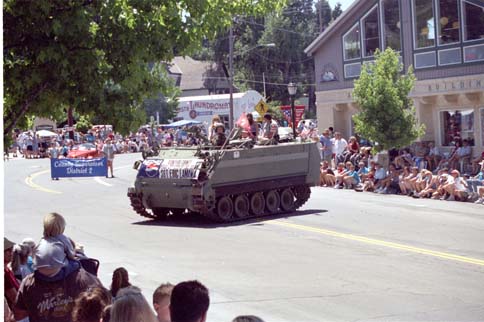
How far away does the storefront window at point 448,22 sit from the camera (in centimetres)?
3180

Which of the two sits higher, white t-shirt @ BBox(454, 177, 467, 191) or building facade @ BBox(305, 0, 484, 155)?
building facade @ BBox(305, 0, 484, 155)

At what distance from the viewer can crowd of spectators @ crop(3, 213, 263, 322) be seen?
5273 millimetres

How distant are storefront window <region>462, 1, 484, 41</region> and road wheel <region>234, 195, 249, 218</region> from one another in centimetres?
1439

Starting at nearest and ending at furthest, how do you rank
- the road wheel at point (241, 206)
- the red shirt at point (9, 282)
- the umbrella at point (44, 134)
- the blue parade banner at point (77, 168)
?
the red shirt at point (9, 282), the road wheel at point (241, 206), the blue parade banner at point (77, 168), the umbrella at point (44, 134)

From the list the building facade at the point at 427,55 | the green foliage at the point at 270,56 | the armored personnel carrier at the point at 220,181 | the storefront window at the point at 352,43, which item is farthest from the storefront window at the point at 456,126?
the green foliage at the point at 270,56

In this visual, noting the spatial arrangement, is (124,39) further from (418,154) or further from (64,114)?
(418,154)

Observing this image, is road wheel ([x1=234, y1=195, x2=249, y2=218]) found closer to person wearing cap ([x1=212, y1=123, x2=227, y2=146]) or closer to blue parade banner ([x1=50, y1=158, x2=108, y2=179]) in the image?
person wearing cap ([x1=212, y1=123, x2=227, y2=146])

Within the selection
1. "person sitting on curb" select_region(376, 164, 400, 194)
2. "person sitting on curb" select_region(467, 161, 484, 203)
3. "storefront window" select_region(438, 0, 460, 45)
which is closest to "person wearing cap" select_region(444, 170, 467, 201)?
"person sitting on curb" select_region(467, 161, 484, 203)

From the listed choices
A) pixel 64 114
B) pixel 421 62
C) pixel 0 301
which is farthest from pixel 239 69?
pixel 0 301

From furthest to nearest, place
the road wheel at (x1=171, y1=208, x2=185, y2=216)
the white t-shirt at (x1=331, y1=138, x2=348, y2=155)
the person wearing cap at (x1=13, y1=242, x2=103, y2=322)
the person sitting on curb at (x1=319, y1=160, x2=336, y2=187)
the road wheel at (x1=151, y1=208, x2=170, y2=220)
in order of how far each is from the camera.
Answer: the white t-shirt at (x1=331, y1=138, x2=348, y2=155) → the person sitting on curb at (x1=319, y1=160, x2=336, y2=187) → the road wheel at (x1=171, y1=208, x2=185, y2=216) → the road wheel at (x1=151, y1=208, x2=170, y2=220) → the person wearing cap at (x1=13, y1=242, x2=103, y2=322)

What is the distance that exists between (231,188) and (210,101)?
113 ft

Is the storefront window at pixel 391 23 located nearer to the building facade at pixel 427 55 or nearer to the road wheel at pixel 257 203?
the building facade at pixel 427 55

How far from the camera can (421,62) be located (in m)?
33.4

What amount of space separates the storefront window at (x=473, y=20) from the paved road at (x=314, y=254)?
9.45 m
